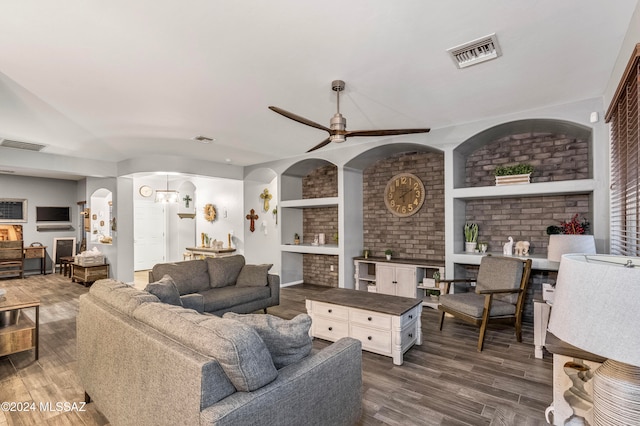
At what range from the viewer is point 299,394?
164 cm

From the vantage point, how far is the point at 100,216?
890 cm

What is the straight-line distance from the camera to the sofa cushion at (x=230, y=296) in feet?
13.1

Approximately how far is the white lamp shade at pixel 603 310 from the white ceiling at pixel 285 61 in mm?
1752

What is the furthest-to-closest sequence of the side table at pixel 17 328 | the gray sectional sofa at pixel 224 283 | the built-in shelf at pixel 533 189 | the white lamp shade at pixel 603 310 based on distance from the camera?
the gray sectional sofa at pixel 224 283
the built-in shelf at pixel 533 189
the side table at pixel 17 328
the white lamp shade at pixel 603 310

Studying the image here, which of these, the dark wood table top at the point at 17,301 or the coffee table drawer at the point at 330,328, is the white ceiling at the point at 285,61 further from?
the coffee table drawer at the point at 330,328

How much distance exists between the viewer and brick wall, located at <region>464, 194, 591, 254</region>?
4.32 meters

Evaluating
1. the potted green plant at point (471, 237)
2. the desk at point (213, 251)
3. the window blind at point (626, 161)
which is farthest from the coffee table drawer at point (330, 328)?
the desk at point (213, 251)

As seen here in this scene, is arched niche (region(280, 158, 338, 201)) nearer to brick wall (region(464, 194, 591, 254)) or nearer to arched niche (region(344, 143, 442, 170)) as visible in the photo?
arched niche (region(344, 143, 442, 170))

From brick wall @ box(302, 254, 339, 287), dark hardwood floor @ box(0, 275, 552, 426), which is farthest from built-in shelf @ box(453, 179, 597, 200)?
brick wall @ box(302, 254, 339, 287)

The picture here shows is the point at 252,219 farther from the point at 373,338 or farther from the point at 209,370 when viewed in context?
the point at 209,370

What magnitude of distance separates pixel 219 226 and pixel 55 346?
5134 mm

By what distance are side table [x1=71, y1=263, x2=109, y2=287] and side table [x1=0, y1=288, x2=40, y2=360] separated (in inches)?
144

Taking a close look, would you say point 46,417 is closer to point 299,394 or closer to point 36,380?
point 36,380

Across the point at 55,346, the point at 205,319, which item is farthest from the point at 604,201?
the point at 55,346
